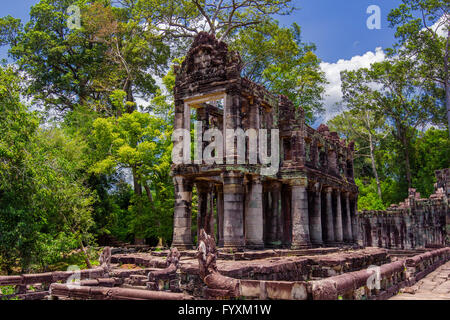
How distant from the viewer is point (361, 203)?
39.8 metres

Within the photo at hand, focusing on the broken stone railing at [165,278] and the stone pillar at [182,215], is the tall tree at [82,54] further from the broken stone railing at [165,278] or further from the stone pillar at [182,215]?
the broken stone railing at [165,278]

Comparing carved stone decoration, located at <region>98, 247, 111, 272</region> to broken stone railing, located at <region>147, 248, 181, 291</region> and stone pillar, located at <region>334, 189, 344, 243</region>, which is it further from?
stone pillar, located at <region>334, 189, 344, 243</region>

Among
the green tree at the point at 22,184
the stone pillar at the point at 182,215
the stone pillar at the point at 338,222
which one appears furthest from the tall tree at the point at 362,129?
the green tree at the point at 22,184

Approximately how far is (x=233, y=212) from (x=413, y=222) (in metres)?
21.3

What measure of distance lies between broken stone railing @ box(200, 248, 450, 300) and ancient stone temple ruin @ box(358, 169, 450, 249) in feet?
67.8

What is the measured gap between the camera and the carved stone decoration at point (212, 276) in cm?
711

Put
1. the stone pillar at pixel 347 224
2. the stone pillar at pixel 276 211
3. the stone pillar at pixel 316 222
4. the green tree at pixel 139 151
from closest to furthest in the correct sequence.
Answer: the stone pillar at pixel 276 211, the stone pillar at pixel 316 222, the green tree at pixel 139 151, the stone pillar at pixel 347 224

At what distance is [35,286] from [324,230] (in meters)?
16.5

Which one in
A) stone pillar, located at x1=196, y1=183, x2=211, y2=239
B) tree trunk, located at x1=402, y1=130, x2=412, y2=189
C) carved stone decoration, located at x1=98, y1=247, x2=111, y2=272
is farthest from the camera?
tree trunk, located at x1=402, y1=130, x2=412, y2=189

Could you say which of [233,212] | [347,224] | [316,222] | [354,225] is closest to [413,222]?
[354,225]

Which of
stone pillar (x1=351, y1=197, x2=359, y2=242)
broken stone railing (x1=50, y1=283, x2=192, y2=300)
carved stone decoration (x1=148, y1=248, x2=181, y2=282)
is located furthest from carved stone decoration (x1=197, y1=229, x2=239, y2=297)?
stone pillar (x1=351, y1=197, x2=359, y2=242)

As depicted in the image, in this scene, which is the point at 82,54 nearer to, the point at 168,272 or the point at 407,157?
the point at 168,272

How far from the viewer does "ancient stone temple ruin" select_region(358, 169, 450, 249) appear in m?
28.7
